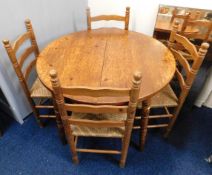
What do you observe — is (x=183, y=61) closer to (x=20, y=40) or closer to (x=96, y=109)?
(x=96, y=109)

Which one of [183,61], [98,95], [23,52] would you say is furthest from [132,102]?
[23,52]

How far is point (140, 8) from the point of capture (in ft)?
6.72

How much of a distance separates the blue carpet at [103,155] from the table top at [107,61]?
2.51 ft

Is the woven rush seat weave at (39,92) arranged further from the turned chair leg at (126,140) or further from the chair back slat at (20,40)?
the turned chair leg at (126,140)

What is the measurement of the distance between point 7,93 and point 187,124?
1.79m

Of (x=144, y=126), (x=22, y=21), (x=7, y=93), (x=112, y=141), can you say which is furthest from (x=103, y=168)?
(x=22, y=21)

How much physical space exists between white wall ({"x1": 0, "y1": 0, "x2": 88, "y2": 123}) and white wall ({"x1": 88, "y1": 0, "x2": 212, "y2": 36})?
0.25 m

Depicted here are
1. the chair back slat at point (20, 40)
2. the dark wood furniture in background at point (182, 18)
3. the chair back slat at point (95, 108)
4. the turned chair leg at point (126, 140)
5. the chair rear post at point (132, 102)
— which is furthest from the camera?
the dark wood furniture in background at point (182, 18)

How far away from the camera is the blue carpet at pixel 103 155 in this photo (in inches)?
58.4

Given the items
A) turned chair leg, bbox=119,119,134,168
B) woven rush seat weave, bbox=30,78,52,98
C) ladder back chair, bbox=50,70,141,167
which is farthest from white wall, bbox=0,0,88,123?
turned chair leg, bbox=119,119,134,168

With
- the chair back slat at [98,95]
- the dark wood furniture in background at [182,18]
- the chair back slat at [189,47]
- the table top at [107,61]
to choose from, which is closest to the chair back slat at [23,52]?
the table top at [107,61]

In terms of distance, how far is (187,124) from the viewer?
72.1 inches

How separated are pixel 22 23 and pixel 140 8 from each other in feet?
4.27

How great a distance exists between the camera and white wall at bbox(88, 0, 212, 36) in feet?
6.15
